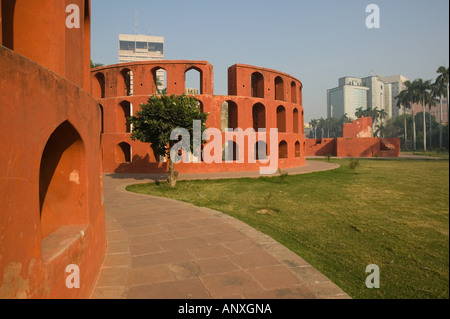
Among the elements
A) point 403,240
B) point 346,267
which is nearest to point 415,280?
point 346,267

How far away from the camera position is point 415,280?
13.0 feet

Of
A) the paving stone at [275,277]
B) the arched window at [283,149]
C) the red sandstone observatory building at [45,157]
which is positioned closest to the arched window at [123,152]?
the arched window at [283,149]

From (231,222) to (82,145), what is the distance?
395cm

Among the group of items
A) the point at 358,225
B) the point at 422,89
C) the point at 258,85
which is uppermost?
the point at 422,89

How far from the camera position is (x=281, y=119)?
25234 millimetres

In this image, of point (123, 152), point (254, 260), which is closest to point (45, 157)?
point (254, 260)

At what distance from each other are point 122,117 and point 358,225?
19.5 metres

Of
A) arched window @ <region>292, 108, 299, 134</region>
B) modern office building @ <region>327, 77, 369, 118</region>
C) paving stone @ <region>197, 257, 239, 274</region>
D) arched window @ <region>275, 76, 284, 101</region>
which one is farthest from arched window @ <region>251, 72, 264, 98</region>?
modern office building @ <region>327, 77, 369, 118</region>

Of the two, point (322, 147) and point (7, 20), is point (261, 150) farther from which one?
point (322, 147)

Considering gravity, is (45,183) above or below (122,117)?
below

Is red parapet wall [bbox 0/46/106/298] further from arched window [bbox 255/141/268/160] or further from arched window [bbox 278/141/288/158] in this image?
arched window [bbox 278/141/288/158]

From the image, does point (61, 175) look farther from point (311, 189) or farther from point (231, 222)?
point (311, 189)

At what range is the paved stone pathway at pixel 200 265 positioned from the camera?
3188 millimetres

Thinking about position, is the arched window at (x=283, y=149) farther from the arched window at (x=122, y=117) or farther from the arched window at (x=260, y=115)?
the arched window at (x=122, y=117)
